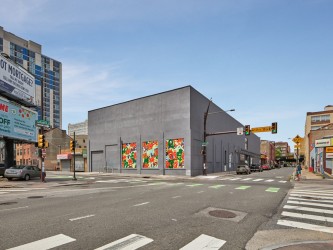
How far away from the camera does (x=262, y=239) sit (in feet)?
22.1

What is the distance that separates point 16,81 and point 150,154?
70.0 feet

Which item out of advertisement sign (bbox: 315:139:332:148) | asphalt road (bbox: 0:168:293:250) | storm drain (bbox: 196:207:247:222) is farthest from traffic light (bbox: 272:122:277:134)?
storm drain (bbox: 196:207:247:222)

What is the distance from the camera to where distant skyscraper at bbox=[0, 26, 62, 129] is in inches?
4652

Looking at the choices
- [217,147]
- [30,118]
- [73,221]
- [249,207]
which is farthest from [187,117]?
[73,221]

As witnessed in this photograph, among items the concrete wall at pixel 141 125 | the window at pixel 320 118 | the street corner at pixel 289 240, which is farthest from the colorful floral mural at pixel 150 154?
the window at pixel 320 118

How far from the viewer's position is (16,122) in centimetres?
2905

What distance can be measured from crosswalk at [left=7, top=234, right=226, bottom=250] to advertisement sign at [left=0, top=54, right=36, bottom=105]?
980 inches

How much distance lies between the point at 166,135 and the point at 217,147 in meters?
13.5

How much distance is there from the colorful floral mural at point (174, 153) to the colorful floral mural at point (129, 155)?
711cm

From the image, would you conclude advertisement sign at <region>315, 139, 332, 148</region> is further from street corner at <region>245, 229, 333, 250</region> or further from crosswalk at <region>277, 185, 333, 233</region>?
street corner at <region>245, 229, 333, 250</region>

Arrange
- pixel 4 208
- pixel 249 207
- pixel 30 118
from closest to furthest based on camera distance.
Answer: pixel 4 208 < pixel 249 207 < pixel 30 118

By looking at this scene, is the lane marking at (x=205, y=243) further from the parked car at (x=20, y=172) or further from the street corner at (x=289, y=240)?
the parked car at (x=20, y=172)

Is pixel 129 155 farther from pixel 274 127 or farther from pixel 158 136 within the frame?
pixel 274 127

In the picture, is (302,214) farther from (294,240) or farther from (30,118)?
(30,118)
